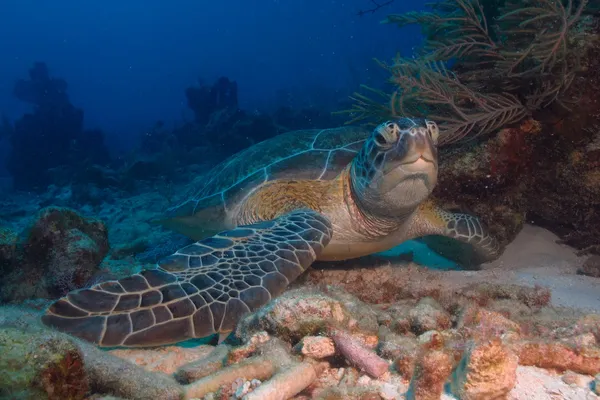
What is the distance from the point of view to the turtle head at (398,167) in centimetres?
276

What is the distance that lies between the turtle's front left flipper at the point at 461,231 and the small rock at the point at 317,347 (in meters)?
2.61

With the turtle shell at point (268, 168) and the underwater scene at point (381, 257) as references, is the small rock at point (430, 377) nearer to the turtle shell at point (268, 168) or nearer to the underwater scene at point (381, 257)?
the underwater scene at point (381, 257)

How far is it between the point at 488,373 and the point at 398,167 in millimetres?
1901

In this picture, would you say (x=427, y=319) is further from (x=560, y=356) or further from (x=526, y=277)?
(x=526, y=277)

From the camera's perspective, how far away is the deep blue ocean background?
209 ft

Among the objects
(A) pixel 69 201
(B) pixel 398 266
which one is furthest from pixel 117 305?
(A) pixel 69 201

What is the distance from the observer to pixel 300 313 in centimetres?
170

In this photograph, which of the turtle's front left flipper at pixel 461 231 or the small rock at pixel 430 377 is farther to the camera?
the turtle's front left flipper at pixel 461 231

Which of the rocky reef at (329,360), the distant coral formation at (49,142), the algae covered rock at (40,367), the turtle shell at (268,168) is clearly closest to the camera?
the algae covered rock at (40,367)

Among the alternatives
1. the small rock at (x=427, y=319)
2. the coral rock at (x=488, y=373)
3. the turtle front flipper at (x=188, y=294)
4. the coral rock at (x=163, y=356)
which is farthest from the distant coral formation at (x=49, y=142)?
the coral rock at (x=488, y=373)

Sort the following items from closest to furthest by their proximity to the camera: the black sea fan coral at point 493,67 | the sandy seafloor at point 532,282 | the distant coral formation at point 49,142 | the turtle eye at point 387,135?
the sandy seafloor at point 532,282 < the turtle eye at point 387,135 < the black sea fan coral at point 493,67 < the distant coral formation at point 49,142

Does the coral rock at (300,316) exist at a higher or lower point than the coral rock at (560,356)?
higher

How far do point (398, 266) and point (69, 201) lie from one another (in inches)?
434

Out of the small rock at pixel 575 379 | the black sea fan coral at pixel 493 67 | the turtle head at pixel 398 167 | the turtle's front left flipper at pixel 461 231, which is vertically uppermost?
the black sea fan coral at pixel 493 67
